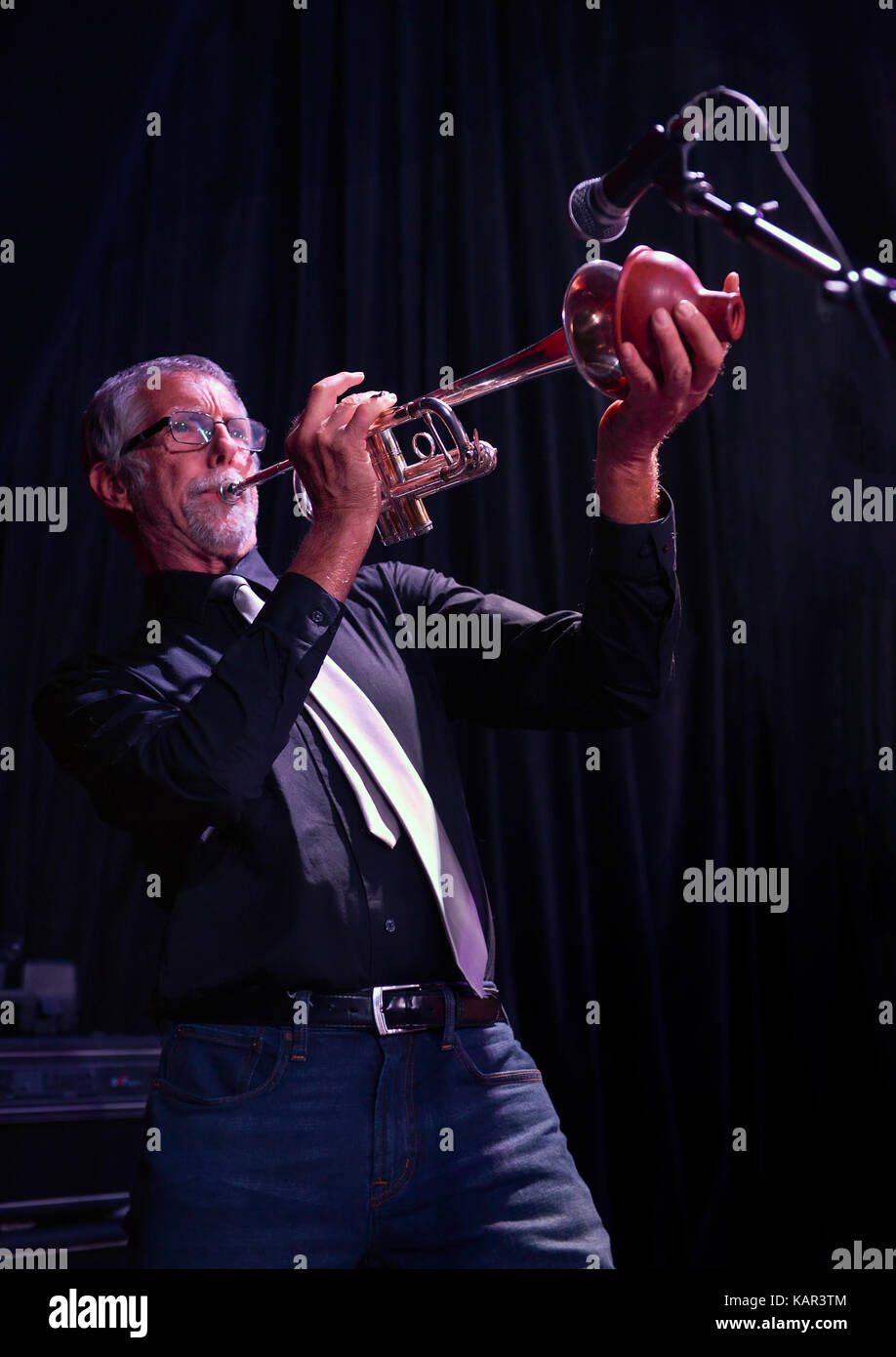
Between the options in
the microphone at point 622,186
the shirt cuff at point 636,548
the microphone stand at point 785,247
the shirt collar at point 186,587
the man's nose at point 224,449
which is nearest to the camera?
the microphone stand at point 785,247

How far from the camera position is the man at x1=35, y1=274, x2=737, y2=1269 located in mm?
1549

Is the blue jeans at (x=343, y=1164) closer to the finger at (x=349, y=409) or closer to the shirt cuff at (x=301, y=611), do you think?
the shirt cuff at (x=301, y=611)

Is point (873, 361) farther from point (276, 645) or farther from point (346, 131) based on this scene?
point (276, 645)

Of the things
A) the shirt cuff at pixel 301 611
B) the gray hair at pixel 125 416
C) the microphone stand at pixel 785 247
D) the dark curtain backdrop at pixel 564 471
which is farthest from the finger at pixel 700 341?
the dark curtain backdrop at pixel 564 471

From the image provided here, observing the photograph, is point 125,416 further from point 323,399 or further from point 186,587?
point 323,399

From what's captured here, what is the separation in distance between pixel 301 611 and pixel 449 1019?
594mm

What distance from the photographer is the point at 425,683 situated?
2.03 m

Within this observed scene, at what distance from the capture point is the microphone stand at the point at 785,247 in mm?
1268

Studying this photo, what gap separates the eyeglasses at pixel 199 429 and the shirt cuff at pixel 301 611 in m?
0.58

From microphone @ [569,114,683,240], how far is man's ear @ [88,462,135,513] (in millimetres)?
1101

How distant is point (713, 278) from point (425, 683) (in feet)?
6.00

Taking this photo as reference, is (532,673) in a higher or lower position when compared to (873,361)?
lower

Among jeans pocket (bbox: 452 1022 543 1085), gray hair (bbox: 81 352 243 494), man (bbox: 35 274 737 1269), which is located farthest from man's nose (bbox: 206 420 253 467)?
jeans pocket (bbox: 452 1022 543 1085)
